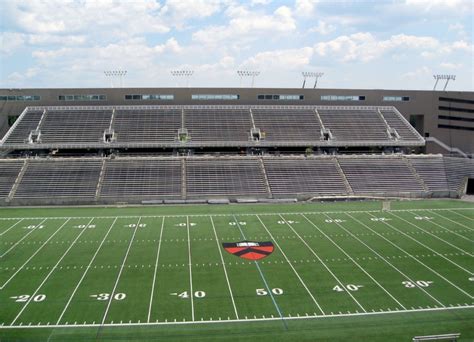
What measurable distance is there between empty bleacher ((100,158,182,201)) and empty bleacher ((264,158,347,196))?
864 cm

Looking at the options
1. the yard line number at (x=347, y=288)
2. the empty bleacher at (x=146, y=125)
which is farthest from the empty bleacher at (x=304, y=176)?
the yard line number at (x=347, y=288)

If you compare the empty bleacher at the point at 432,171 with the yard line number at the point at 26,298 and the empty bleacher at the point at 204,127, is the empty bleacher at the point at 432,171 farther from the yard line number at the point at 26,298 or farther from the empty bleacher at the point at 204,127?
the yard line number at the point at 26,298

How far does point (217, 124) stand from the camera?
49.7 metres

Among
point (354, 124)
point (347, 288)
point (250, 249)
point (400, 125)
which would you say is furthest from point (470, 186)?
point (347, 288)

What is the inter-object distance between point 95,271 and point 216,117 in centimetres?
3235

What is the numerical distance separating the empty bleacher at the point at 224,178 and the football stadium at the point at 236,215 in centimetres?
18

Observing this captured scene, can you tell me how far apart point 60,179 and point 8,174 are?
15.3ft

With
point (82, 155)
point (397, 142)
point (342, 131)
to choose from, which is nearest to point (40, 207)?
point (82, 155)

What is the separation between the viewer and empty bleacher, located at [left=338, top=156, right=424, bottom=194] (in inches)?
1575

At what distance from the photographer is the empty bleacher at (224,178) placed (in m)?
38.4

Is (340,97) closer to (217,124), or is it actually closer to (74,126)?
(217,124)

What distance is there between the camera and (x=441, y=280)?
1966 cm

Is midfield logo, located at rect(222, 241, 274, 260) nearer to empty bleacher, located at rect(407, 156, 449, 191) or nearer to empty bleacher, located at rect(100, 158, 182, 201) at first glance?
empty bleacher, located at rect(100, 158, 182, 201)

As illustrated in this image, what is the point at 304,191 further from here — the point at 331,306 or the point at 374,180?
the point at 331,306
